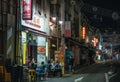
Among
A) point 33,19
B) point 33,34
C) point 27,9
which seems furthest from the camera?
point 33,34

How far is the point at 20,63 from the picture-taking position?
3102 centimetres

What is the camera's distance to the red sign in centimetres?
3309

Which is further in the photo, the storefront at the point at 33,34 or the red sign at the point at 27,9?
the storefront at the point at 33,34

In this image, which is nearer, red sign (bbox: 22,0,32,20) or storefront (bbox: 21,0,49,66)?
red sign (bbox: 22,0,32,20)

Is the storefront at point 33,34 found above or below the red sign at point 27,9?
below

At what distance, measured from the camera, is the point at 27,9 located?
33375mm

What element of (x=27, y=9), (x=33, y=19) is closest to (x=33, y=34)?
(x=33, y=19)

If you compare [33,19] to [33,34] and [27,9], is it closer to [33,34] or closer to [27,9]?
[33,34]

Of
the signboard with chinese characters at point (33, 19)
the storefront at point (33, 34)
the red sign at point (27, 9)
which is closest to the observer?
the red sign at point (27, 9)

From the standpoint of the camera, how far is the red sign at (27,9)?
1303 inches

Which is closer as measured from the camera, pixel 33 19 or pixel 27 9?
pixel 27 9

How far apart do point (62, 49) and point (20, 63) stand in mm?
14911

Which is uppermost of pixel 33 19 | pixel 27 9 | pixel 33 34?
pixel 27 9

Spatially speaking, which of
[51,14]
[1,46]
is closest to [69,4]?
[51,14]
